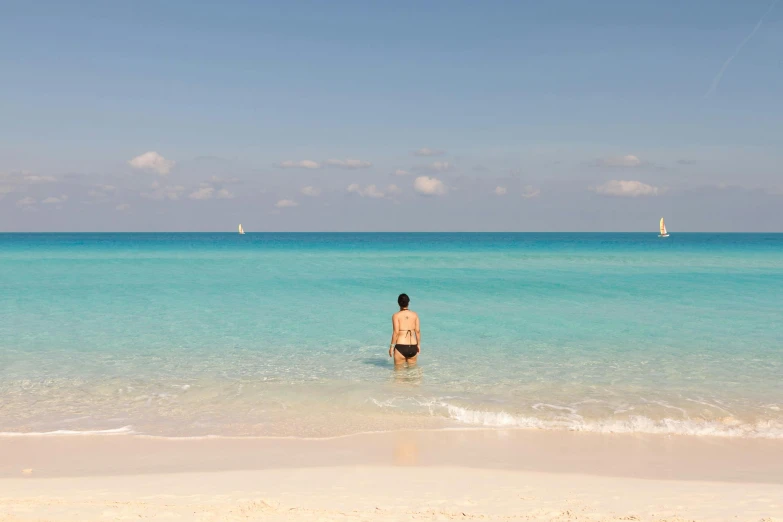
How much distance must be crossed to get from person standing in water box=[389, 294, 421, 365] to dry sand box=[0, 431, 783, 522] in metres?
3.58

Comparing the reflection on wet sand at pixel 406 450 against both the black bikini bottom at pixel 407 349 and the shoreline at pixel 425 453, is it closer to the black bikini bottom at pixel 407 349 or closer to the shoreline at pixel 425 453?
the shoreline at pixel 425 453

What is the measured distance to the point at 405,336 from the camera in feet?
37.4

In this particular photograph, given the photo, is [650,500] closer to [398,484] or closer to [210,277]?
[398,484]

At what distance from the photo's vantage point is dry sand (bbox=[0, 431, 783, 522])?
17.0ft

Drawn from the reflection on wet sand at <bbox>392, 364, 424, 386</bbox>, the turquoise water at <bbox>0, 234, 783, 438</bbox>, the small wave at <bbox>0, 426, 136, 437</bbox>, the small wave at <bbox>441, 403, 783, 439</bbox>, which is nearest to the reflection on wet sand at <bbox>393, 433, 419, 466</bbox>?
the turquoise water at <bbox>0, 234, 783, 438</bbox>

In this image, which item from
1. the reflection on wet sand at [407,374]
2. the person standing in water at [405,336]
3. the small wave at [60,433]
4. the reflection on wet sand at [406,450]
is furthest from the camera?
the person standing in water at [405,336]

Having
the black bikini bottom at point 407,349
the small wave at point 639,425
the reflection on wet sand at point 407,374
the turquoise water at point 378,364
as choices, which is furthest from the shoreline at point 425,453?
the black bikini bottom at point 407,349

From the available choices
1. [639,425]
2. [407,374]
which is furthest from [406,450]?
[407,374]

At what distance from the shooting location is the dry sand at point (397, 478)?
5172mm

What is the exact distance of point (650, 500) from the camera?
18.1 ft

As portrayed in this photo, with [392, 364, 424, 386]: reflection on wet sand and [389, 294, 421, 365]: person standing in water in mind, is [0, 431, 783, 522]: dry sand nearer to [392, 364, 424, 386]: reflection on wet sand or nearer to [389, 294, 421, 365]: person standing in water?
[392, 364, 424, 386]: reflection on wet sand

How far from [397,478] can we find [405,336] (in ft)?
17.3

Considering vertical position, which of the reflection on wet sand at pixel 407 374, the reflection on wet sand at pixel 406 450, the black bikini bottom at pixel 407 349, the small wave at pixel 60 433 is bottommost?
the small wave at pixel 60 433

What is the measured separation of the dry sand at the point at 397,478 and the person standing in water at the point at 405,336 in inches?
141
